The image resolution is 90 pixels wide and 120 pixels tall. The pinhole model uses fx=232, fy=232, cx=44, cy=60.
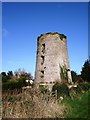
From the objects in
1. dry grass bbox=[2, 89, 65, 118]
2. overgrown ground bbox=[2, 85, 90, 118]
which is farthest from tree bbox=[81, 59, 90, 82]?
dry grass bbox=[2, 89, 65, 118]

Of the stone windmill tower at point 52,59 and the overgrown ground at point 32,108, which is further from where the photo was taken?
the stone windmill tower at point 52,59

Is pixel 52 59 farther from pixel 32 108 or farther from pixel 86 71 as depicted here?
pixel 32 108

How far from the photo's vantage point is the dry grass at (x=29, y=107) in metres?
7.40

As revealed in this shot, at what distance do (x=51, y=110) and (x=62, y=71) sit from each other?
18551mm

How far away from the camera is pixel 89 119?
25.6 ft

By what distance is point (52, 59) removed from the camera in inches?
1040

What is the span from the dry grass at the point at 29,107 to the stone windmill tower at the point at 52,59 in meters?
17.4

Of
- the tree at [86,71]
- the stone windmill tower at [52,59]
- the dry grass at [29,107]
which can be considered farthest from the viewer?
the tree at [86,71]

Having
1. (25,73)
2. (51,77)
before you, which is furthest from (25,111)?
(25,73)

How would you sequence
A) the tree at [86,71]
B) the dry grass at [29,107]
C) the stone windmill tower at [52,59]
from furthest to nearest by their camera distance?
the tree at [86,71] < the stone windmill tower at [52,59] < the dry grass at [29,107]

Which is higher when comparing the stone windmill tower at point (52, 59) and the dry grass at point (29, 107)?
the stone windmill tower at point (52, 59)

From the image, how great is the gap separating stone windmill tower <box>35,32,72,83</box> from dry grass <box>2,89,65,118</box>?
1738 centimetres

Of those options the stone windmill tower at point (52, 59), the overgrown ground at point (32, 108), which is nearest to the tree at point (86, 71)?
the stone windmill tower at point (52, 59)

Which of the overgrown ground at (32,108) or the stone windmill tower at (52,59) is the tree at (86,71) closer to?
the stone windmill tower at (52,59)
